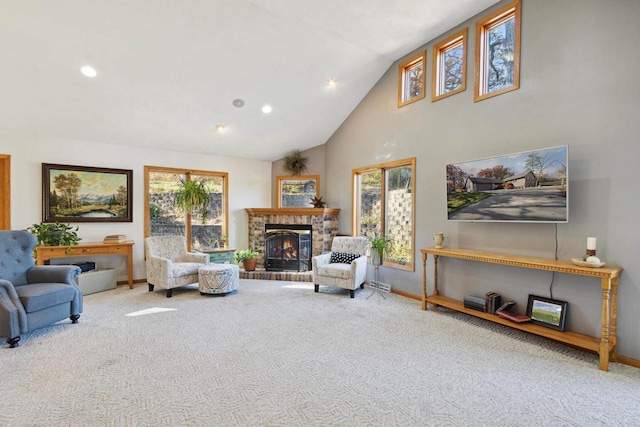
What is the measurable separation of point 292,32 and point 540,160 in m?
Answer: 3.22

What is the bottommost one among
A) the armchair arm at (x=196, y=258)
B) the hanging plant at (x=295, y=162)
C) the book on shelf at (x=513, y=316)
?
the book on shelf at (x=513, y=316)

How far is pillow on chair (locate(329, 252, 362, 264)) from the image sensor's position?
5.28 meters

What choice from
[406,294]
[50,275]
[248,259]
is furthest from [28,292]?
[406,294]

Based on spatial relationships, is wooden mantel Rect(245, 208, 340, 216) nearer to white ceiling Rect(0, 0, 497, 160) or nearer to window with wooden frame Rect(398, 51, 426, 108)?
white ceiling Rect(0, 0, 497, 160)

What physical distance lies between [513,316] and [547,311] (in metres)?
0.31

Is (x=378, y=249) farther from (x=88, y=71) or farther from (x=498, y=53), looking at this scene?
(x=88, y=71)

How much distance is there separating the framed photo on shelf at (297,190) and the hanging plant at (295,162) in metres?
0.15

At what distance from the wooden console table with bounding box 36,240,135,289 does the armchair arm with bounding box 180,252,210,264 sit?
2.80 ft

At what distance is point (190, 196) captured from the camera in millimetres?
5969

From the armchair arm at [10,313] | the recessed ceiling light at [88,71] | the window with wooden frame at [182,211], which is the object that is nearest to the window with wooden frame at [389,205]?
the window with wooden frame at [182,211]

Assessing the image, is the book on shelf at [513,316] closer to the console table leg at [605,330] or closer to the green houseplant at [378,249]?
the console table leg at [605,330]

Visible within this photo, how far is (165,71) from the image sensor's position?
4113mm

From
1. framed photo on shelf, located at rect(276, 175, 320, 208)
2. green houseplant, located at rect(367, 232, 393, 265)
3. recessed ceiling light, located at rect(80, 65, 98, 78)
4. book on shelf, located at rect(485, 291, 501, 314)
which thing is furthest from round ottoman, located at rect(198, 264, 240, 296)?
book on shelf, located at rect(485, 291, 501, 314)

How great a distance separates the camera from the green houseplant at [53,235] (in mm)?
4719
